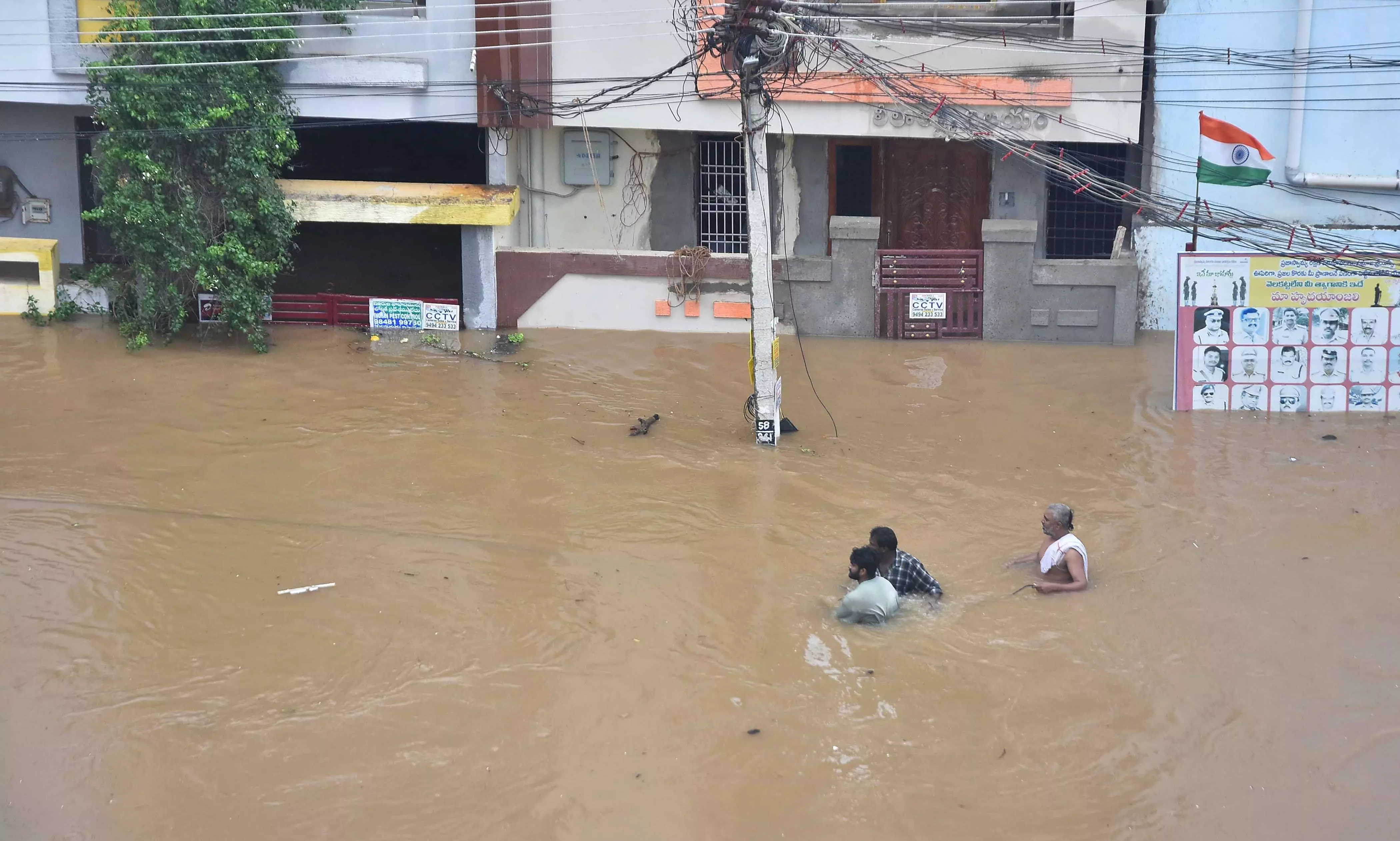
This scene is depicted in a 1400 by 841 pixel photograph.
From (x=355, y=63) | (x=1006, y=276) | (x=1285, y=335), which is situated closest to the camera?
(x=1285, y=335)

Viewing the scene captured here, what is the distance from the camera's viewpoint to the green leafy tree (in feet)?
51.2

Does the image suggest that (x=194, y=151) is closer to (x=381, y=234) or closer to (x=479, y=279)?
(x=479, y=279)

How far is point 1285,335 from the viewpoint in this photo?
14.2 m

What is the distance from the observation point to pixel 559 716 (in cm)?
823

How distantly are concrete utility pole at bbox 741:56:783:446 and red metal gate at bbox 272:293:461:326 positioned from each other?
18.9 feet

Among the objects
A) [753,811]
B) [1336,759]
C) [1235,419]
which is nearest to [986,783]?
[753,811]

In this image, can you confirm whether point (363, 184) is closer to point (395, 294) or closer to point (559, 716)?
point (395, 294)

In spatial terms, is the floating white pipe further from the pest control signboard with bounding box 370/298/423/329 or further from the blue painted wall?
the pest control signboard with bounding box 370/298/423/329

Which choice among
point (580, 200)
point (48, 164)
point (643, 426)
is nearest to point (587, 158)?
point (580, 200)

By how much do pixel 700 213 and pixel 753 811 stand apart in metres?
13.5

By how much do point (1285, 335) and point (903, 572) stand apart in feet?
22.8

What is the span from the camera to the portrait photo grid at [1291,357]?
46.4 feet

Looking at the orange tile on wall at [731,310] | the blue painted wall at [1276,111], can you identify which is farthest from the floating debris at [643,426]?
the blue painted wall at [1276,111]

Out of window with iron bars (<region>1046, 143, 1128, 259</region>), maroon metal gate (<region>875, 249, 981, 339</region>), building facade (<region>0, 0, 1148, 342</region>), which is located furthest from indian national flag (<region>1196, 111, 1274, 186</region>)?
window with iron bars (<region>1046, 143, 1128, 259</region>)
